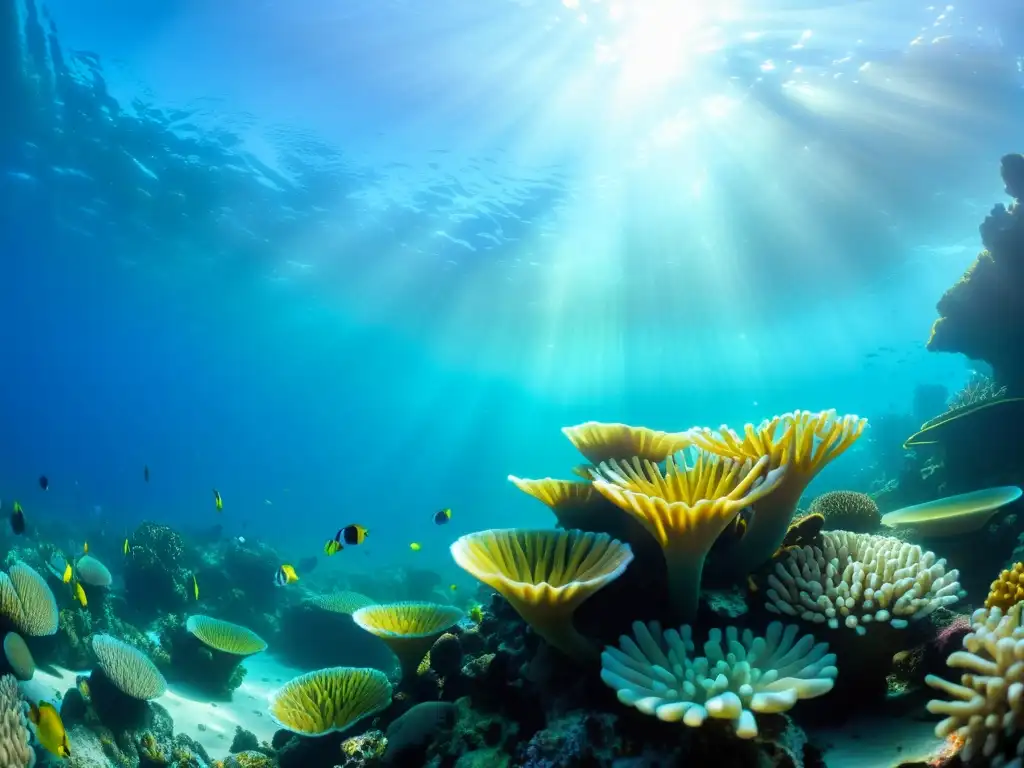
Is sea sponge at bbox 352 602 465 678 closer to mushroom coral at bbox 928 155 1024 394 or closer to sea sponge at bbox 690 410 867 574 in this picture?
sea sponge at bbox 690 410 867 574

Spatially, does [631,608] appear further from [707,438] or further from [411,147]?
[411,147]

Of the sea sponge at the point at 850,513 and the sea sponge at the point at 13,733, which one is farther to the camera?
the sea sponge at the point at 850,513

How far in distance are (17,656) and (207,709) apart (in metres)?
3.13

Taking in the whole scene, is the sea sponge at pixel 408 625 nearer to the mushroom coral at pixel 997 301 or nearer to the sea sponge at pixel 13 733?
the sea sponge at pixel 13 733

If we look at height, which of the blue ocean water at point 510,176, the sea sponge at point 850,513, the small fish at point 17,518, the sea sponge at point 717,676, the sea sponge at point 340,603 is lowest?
the sea sponge at point 717,676

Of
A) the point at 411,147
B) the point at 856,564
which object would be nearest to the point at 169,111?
the point at 411,147

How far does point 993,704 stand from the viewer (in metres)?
1.78

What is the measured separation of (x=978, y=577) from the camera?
4.67 m

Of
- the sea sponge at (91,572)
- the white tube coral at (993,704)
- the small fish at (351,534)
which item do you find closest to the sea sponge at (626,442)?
the white tube coral at (993,704)

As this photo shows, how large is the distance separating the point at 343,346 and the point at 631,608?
44680 mm

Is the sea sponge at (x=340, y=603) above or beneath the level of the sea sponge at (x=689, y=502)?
above

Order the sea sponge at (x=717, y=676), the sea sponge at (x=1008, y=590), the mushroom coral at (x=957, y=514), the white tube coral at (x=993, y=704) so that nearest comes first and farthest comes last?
the white tube coral at (x=993, y=704)
the sea sponge at (x=717, y=676)
the sea sponge at (x=1008, y=590)
the mushroom coral at (x=957, y=514)

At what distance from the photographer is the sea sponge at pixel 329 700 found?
3936 millimetres

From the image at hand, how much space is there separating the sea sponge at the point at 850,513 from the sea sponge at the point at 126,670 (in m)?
7.24
